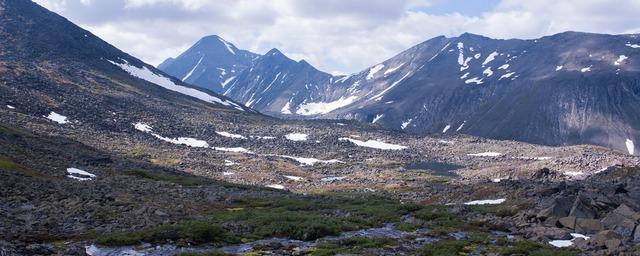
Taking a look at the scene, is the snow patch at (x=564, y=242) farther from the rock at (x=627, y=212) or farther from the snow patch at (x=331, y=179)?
the snow patch at (x=331, y=179)

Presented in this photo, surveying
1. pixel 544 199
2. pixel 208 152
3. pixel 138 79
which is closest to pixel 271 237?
pixel 544 199

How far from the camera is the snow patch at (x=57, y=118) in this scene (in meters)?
109

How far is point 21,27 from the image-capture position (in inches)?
6944

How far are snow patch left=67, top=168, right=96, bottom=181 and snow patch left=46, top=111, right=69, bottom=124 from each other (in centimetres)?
5264

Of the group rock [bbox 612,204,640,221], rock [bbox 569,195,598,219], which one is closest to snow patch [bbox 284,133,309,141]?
rock [bbox 569,195,598,219]

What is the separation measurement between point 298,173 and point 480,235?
73.4 meters

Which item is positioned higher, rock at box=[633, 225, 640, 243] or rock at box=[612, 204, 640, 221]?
rock at box=[612, 204, 640, 221]

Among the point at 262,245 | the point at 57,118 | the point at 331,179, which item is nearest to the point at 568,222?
the point at 262,245

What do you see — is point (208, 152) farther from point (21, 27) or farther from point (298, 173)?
point (21, 27)

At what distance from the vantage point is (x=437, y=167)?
133 meters

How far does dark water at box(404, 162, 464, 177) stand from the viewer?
119 meters

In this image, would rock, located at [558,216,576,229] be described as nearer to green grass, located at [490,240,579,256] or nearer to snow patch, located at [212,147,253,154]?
green grass, located at [490,240,579,256]

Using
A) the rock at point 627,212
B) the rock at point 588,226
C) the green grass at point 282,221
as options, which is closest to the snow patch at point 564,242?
the rock at point 588,226

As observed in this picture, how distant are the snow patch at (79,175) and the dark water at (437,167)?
73181 millimetres
